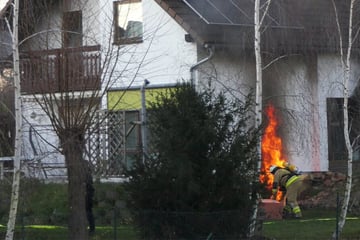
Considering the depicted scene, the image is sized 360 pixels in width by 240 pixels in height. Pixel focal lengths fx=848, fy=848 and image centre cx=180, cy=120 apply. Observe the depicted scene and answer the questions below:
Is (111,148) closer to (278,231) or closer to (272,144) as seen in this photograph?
(272,144)

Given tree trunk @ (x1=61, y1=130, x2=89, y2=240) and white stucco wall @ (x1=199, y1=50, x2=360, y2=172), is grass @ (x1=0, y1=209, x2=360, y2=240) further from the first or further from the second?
white stucco wall @ (x1=199, y1=50, x2=360, y2=172)

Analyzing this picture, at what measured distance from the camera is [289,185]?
743 inches

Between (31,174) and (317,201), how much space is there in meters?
7.33

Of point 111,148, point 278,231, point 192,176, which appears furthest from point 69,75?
point 111,148

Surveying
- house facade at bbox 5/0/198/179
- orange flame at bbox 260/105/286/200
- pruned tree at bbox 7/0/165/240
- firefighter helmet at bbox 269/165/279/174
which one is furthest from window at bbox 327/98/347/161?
pruned tree at bbox 7/0/165/240

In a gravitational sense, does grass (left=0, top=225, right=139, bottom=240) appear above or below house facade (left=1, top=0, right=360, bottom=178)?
below

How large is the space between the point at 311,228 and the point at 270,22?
418cm

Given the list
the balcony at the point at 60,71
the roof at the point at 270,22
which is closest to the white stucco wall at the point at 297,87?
the roof at the point at 270,22

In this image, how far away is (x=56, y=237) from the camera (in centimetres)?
1539

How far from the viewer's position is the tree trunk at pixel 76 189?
13.7 m

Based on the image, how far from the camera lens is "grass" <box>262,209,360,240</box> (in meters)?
15.5

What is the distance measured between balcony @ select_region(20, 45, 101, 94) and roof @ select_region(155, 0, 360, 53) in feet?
13.4

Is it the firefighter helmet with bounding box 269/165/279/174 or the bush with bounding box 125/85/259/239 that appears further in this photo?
the firefighter helmet with bounding box 269/165/279/174

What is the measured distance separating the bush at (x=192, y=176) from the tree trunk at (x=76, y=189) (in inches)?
37.7
